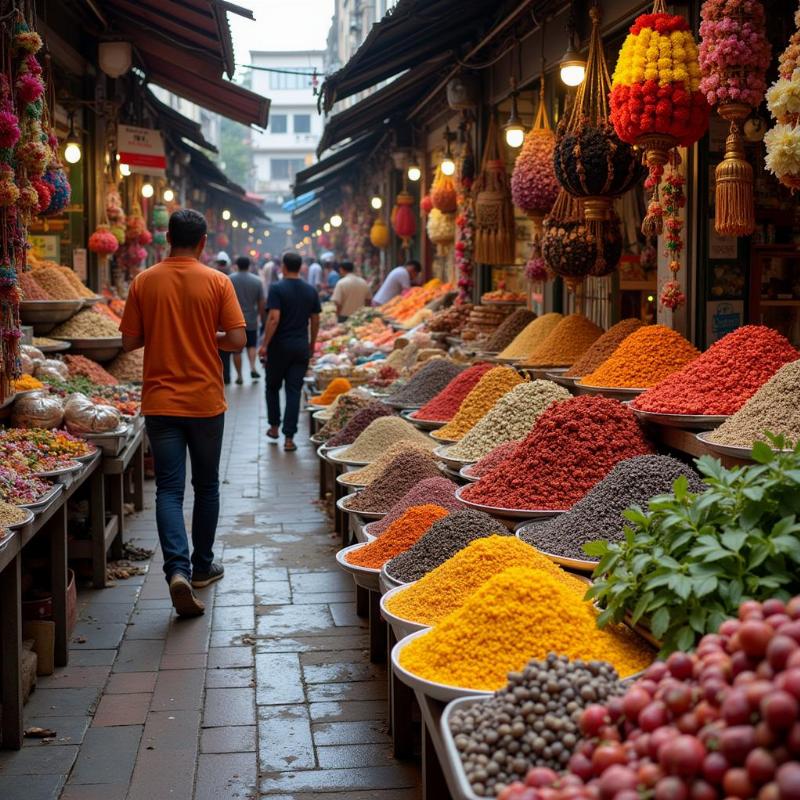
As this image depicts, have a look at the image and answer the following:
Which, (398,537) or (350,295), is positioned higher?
(350,295)

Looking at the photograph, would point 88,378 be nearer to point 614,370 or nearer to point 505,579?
point 614,370

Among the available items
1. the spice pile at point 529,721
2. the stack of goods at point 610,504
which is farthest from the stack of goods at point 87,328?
the spice pile at point 529,721

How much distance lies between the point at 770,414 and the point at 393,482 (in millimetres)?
1846

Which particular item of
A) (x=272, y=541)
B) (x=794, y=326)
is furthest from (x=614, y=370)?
(x=272, y=541)

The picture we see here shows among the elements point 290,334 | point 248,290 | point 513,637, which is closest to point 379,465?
point 513,637

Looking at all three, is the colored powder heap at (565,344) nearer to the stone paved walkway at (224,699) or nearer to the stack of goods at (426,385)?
the stack of goods at (426,385)

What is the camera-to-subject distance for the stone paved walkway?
3.67m

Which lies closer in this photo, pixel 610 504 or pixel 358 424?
pixel 610 504

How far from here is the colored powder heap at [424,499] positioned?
4551 mm

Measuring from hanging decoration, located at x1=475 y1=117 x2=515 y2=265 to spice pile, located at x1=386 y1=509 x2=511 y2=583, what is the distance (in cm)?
549

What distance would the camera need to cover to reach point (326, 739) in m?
4.02

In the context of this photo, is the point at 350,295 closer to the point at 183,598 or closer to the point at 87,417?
the point at 87,417

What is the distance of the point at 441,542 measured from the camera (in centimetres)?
371

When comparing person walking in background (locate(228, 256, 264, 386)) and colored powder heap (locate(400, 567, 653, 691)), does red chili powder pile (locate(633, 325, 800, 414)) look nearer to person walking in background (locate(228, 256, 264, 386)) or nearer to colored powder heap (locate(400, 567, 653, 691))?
colored powder heap (locate(400, 567, 653, 691))
